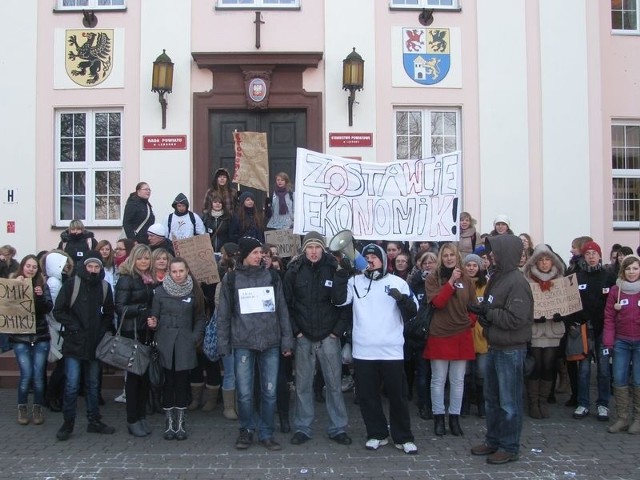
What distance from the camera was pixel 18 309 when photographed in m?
8.09

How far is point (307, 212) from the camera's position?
962 centimetres

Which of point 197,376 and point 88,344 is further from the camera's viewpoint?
point 197,376

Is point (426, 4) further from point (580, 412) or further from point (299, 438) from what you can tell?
point (299, 438)

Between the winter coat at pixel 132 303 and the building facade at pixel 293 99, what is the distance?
4.87m

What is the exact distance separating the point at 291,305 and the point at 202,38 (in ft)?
21.9

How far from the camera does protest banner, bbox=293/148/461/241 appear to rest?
9625 mm

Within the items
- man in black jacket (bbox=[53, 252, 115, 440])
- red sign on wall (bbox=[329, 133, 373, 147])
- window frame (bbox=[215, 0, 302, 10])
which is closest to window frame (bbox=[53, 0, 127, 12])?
window frame (bbox=[215, 0, 302, 10])

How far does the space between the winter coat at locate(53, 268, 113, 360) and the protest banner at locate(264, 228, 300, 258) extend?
9.98 ft

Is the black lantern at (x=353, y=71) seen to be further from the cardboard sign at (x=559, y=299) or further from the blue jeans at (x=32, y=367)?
the blue jeans at (x=32, y=367)

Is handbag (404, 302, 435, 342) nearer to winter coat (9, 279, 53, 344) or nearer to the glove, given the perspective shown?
the glove

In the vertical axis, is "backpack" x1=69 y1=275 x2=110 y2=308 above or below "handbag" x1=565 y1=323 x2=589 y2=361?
above

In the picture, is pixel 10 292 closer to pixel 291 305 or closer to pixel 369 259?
pixel 291 305

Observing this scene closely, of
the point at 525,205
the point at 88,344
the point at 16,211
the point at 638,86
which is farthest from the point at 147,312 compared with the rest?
the point at 638,86

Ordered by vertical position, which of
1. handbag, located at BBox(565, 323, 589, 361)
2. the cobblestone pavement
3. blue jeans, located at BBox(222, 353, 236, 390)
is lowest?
the cobblestone pavement
